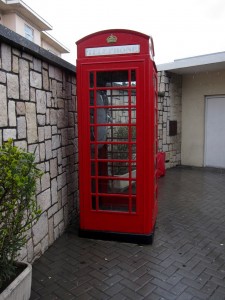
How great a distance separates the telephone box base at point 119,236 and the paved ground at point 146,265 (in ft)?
0.22

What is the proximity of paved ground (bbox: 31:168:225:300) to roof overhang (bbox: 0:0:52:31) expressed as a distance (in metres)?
14.4

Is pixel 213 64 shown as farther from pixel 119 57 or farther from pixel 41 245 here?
pixel 41 245

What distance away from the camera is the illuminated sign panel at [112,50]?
3.31 metres

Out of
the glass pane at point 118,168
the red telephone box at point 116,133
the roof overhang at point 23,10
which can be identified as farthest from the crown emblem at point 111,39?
the roof overhang at point 23,10

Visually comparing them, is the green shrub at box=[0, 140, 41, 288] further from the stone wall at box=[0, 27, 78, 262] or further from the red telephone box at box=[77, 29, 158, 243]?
the red telephone box at box=[77, 29, 158, 243]

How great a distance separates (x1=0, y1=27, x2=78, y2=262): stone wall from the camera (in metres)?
2.61

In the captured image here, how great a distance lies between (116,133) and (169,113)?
5238 millimetres

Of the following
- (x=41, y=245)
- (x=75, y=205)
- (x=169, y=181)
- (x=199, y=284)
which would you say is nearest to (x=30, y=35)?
(x=169, y=181)

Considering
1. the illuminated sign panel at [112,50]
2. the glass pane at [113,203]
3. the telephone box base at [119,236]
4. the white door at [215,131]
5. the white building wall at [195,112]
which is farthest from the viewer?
the white building wall at [195,112]

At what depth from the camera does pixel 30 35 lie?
656 inches

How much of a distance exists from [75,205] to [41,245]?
4.12 feet

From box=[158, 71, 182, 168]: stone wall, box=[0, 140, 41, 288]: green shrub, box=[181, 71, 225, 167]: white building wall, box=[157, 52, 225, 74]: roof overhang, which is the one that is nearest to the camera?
box=[0, 140, 41, 288]: green shrub

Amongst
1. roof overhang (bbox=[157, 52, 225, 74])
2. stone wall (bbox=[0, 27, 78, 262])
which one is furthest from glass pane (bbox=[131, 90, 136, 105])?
roof overhang (bbox=[157, 52, 225, 74])

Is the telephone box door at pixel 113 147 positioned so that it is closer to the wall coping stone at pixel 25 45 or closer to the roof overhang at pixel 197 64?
the wall coping stone at pixel 25 45
